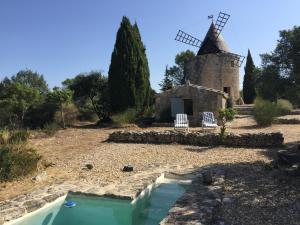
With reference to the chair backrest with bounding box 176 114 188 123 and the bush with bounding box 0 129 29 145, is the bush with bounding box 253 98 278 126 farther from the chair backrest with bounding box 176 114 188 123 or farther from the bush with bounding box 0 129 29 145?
the bush with bounding box 0 129 29 145

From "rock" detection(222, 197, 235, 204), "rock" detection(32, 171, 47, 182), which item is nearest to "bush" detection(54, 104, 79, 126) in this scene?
"rock" detection(32, 171, 47, 182)

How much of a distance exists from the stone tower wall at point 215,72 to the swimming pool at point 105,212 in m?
20.8

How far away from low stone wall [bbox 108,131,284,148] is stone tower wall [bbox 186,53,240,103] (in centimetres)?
1462

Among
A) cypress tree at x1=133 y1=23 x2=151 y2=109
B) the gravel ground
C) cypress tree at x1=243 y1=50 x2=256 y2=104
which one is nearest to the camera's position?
the gravel ground

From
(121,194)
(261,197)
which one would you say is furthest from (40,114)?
(261,197)

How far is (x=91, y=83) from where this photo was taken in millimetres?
23703

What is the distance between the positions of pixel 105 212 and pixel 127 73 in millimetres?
15892

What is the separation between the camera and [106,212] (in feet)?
20.4

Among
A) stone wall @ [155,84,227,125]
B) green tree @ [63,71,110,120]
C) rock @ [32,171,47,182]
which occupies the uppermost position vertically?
green tree @ [63,71,110,120]

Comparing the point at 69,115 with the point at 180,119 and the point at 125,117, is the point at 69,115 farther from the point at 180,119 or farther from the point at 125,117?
the point at 180,119

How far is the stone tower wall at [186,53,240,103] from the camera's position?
26.7m

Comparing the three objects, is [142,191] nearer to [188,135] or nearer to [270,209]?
[270,209]

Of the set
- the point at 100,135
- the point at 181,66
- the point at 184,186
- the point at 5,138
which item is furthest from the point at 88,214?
the point at 181,66

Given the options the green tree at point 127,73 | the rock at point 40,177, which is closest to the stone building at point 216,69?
the green tree at point 127,73
